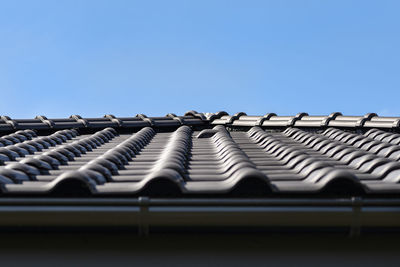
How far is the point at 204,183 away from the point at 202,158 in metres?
2.41

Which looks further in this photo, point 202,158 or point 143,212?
point 202,158

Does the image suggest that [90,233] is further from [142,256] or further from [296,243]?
[296,243]

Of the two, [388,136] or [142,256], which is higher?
[388,136]

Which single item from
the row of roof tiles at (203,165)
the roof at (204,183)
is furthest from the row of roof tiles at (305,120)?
the roof at (204,183)

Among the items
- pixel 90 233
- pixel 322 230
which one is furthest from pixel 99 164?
pixel 322 230

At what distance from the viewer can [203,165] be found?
20.0 feet

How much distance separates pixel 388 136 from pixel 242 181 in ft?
16.8

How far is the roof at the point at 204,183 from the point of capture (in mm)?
3730

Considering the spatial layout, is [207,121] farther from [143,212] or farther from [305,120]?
[143,212]

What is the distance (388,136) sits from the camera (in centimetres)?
839

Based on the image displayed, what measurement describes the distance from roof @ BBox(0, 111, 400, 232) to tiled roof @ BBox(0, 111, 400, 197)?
14 mm

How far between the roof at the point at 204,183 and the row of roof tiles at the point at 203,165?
12 millimetres

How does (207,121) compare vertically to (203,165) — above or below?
above

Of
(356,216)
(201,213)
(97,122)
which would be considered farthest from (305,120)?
(201,213)
